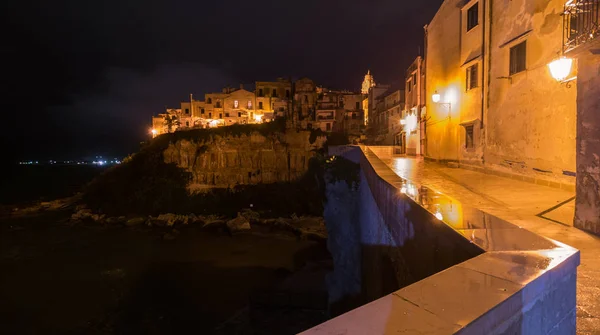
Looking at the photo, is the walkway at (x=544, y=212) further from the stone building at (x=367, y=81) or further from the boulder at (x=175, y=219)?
the stone building at (x=367, y=81)

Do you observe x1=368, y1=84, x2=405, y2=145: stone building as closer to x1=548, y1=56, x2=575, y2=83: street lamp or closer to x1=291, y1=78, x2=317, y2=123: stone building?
x1=291, y1=78, x2=317, y2=123: stone building

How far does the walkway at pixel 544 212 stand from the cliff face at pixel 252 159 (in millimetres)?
40105

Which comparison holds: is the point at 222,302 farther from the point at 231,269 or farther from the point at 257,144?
the point at 257,144

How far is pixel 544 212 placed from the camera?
6930 mm

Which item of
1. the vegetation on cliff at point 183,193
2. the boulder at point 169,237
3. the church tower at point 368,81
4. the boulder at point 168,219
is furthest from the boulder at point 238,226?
the church tower at point 368,81

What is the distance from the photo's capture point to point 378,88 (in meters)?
50.0

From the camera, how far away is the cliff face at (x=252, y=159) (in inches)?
2072

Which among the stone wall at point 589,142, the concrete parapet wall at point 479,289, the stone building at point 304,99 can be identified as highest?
the stone building at point 304,99

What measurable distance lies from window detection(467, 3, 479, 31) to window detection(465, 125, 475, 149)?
4.64m

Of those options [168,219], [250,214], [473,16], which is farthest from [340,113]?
[473,16]

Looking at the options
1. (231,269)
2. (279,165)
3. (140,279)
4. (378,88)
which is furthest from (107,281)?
(378,88)

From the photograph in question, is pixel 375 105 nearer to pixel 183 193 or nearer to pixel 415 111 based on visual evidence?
pixel 415 111

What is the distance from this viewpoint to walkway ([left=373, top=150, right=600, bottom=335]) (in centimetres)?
316

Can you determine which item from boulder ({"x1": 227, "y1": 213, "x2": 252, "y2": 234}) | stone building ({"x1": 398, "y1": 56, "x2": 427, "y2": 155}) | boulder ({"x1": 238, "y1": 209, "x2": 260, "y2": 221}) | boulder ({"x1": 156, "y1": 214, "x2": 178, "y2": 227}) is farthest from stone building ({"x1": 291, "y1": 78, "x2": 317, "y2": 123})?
stone building ({"x1": 398, "y1": 56, "x2": 427, "y2": 155})
